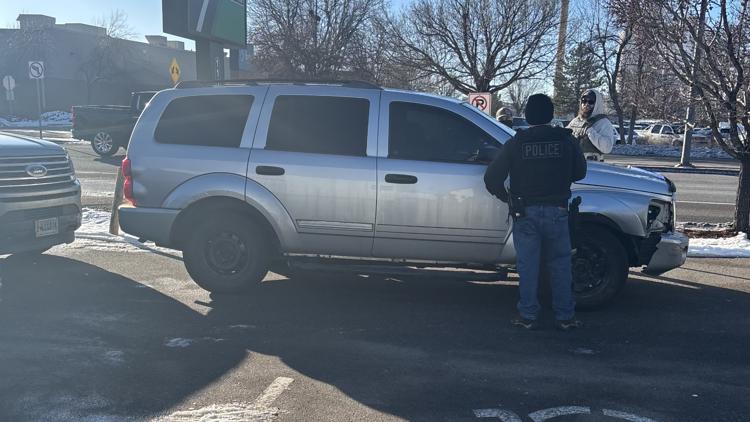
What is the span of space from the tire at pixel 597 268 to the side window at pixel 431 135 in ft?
4.19

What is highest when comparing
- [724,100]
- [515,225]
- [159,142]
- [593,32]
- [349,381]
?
[593,32]

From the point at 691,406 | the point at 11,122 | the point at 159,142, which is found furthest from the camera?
the point at 11,122

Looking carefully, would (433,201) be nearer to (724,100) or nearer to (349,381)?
(349,381)

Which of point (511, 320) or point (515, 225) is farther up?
point (515, 225)

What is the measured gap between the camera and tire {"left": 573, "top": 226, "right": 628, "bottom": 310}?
19.3ft

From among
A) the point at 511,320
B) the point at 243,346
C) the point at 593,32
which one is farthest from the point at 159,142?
the point at 593,32

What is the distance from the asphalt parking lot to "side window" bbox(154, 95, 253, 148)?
1.52 metres

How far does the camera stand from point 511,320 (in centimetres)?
573

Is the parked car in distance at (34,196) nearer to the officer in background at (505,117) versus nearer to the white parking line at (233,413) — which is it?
the white parking line at (233,413)

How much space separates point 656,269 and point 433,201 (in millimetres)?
2203

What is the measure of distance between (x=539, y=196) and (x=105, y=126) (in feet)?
62.1

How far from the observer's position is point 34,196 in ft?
22.0

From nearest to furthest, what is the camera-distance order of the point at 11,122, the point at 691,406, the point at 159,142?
1. the point at 691,406
2. the point at 159,142
3. the point at 11,122

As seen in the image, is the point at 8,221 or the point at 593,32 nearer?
the point at 8,221
